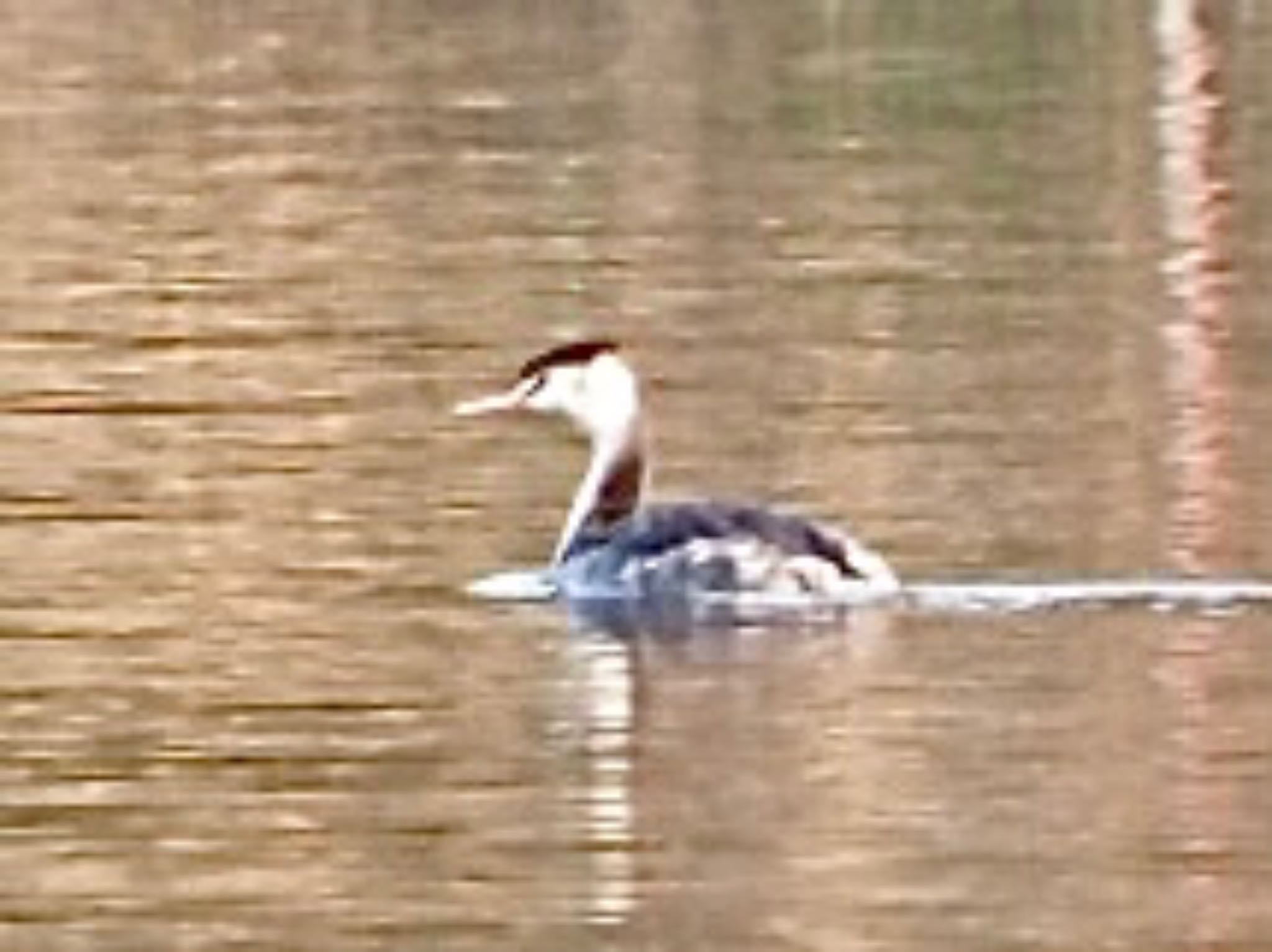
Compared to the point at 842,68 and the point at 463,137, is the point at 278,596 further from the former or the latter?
the point at 842,68

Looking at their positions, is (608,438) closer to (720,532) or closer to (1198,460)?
(720,532)

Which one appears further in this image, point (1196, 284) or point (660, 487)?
point (1196, 284)

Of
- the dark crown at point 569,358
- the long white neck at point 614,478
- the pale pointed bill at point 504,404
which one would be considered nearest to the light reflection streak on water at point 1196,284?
the long white neck at point 614,478

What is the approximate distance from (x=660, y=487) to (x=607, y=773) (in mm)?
5990

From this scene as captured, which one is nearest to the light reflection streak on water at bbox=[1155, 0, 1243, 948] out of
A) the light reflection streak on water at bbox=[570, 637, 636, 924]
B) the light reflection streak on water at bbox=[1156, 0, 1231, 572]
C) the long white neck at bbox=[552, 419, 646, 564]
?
the light reflection streak on water at bbox=[1156, 0, 1231, 572]

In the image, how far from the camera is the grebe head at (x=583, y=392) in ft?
67.9

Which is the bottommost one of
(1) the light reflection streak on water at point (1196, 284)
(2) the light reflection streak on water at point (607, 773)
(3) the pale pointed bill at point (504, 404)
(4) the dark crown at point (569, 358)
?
(1) the light reflection streak on water at point (1196, 284)

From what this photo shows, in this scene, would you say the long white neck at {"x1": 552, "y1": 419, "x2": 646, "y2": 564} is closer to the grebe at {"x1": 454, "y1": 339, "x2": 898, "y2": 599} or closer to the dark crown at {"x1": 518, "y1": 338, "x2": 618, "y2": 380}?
the grebe at {"x1": 454, "y1": 339, "x2": 898, "y2": 599}

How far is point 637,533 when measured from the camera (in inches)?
776

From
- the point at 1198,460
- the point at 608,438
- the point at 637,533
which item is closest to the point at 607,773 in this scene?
the point at 637,533

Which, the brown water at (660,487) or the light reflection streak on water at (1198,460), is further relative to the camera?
the light reflection streak on water at (1198,460)

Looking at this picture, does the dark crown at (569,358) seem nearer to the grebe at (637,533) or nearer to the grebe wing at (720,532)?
the grebe at (637,533)

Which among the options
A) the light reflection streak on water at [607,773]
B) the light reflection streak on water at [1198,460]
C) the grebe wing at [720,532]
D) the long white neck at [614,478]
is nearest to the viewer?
the light reflection streak on water at [607,773]

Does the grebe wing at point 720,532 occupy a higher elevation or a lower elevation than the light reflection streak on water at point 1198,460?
higher
